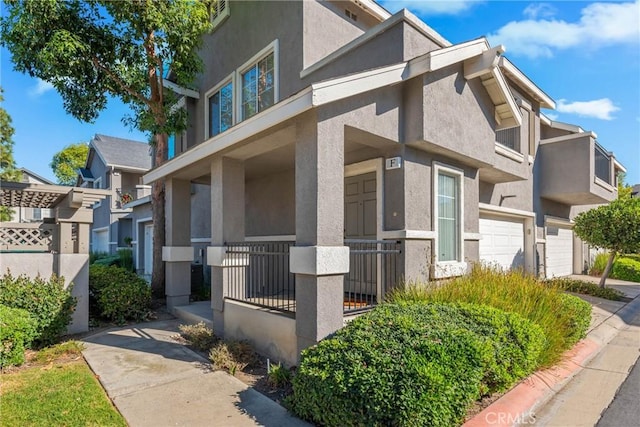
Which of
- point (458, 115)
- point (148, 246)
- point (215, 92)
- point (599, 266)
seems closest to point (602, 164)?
point (599, 266)

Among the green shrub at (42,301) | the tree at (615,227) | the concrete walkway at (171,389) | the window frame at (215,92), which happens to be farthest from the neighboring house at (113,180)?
the tree at (615,227)

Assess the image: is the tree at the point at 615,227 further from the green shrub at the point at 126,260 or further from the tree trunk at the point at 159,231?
the green shrub at the point at 126,260

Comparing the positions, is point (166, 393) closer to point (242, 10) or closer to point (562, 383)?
point (562, 383)

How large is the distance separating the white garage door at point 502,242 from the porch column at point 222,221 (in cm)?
673

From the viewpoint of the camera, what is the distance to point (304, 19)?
770 centimetres

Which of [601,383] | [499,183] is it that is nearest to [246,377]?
[601,383]

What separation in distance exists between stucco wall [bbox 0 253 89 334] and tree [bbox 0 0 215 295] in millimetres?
2633

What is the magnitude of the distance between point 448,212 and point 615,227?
657cm

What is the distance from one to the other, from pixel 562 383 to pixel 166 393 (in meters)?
4.90

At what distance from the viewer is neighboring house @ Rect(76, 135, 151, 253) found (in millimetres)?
19641

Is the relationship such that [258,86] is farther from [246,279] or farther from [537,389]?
[537,389]

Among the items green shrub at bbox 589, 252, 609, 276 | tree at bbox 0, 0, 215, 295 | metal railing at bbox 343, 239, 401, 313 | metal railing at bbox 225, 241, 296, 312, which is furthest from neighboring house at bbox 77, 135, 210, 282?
green shrub at bbox 589, 252, 609, 276

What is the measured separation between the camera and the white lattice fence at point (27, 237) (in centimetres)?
650

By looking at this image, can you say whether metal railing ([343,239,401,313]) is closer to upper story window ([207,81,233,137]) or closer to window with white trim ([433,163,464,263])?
window with white trim ([433,163,464,263])
